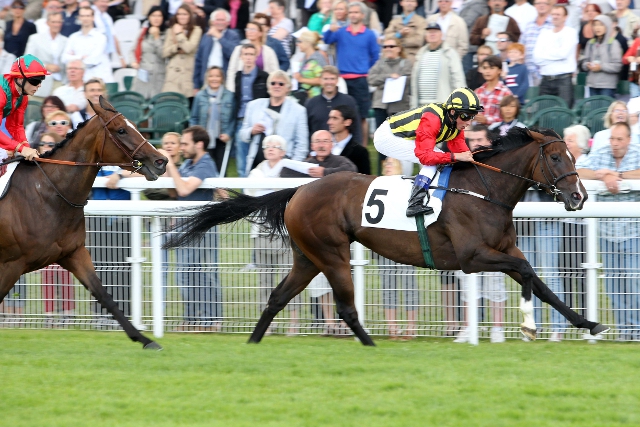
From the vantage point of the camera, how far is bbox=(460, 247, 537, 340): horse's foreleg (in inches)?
230

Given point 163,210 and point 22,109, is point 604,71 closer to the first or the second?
point 163,210

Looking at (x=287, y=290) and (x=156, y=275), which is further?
(x=156, y=275)

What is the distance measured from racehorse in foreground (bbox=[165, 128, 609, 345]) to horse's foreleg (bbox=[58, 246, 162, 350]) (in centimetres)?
62

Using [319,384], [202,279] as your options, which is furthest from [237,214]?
[319,384]

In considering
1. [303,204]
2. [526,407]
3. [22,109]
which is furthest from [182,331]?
[526,407]

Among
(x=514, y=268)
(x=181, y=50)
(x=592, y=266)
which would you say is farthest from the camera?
(x=181, y=50)

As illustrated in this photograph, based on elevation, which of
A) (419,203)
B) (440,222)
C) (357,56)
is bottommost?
(440,222)

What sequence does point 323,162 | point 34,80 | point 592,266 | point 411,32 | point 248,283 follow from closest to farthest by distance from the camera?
1. point 34,80
2. point 592,266
3. point 248,283
4. point 323,162
5. point 411,32

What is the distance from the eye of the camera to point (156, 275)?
22.5 feet

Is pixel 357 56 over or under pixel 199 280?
over

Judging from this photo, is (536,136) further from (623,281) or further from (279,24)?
(279,24)

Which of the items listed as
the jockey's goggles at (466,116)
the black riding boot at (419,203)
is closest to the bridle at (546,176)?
the jockey's goggles at (466,116)

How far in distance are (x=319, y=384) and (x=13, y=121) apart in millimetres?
2897

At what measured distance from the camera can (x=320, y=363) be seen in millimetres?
5633
